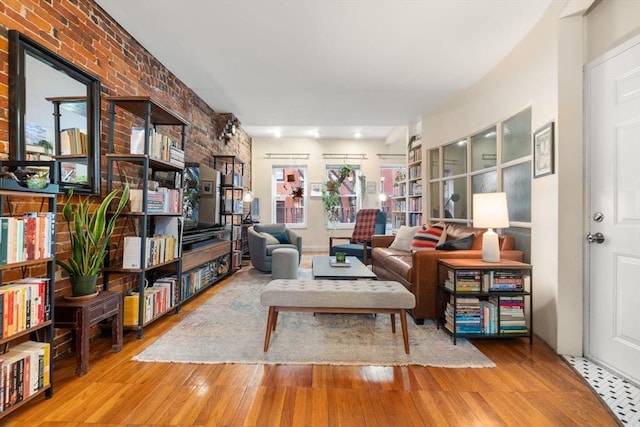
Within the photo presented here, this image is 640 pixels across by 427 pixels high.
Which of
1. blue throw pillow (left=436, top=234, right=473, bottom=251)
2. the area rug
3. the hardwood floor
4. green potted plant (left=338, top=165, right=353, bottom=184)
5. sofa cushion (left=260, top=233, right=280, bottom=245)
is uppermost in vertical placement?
green potted plant (left=338, top=165, right=353, bottom=184)

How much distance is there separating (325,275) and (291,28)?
2232mm

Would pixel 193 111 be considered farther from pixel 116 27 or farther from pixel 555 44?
pixel 555 44

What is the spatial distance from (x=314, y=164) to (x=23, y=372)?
6442 millimetres

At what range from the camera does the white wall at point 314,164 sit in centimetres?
748

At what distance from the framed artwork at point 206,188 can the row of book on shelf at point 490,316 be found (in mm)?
3121

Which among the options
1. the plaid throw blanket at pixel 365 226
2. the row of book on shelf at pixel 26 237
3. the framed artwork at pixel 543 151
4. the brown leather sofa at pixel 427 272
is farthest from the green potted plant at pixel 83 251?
the plaid throw blanket at pixel 365 226

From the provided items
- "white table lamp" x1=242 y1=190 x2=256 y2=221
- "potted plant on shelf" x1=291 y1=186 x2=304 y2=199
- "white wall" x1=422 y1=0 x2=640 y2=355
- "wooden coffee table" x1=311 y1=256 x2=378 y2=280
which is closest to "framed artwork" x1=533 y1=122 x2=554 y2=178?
"white wall" x1=422 y1=0 x2=640 y2=355

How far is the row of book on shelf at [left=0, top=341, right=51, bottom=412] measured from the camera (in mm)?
1436

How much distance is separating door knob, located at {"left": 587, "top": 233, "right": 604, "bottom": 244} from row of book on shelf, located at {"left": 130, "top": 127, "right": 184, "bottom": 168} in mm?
3376

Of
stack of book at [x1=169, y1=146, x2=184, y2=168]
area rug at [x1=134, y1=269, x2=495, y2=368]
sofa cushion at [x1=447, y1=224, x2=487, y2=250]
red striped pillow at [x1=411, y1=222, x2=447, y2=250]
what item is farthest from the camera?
red striped pillow at [x1=411, y1=222, x2=447, y2=250]

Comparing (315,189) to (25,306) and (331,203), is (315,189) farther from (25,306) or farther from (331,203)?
(25,306)

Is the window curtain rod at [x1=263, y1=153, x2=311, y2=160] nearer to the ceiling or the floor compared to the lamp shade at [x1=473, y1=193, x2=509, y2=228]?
nearer to the ceiling

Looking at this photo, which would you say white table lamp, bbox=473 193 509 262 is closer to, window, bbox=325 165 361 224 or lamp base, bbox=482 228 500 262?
lamp base, bbox=482 228 500 262

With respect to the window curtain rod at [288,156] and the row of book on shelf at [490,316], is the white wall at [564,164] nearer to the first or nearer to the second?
the row of book on shelf at [490,316]
